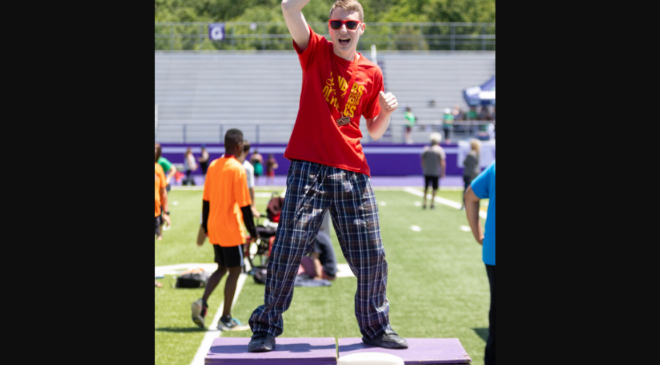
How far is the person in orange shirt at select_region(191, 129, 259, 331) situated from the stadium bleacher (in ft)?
105

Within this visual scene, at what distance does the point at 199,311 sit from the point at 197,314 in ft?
0.14

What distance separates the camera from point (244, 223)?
7.04 metres

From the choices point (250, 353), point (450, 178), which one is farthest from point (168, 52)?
point (250, 353)

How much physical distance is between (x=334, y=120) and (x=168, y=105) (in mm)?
40357

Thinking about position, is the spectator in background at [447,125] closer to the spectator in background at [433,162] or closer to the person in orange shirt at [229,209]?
the spectator in background at [433,162]

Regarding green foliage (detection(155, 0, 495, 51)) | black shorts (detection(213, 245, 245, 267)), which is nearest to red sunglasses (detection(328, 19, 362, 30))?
black shorts (detection(213, 245, 245, 267))

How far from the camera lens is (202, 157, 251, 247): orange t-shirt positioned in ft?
23.0

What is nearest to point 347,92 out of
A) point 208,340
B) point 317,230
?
point 317,230

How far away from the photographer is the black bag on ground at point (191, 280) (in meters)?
9.52

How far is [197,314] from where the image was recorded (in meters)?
7.37

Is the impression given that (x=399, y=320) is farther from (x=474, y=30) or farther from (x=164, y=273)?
(x=474, y=30)

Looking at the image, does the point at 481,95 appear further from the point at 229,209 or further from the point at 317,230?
the point at 317,230

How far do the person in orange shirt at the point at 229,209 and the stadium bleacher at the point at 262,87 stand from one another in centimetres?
3205

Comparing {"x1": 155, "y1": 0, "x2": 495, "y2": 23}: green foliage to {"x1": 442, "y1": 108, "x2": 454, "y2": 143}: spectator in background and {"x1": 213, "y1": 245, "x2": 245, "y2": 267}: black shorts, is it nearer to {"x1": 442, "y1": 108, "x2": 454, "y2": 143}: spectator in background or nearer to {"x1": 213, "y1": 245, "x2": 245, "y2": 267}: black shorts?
{"x1": 442, "y1": 108, "x2": 454, "y2": 143}: spectator in background
